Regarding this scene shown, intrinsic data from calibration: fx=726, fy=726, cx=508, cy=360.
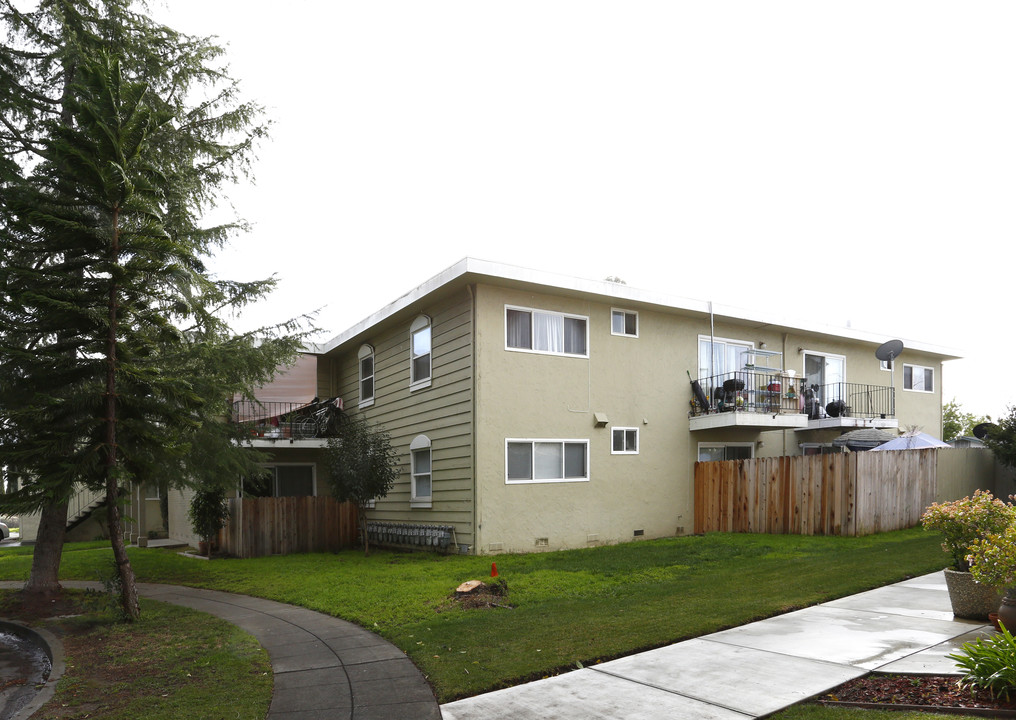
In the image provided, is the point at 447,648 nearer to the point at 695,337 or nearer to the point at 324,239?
the point at 695,337

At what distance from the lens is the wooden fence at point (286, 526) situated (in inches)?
668

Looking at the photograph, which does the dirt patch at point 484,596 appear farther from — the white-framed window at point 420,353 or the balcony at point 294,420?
the balcony at point 294,420

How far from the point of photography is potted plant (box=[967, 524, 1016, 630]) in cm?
638

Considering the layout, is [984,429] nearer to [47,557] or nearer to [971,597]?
[971,597]

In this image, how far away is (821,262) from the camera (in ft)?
80.5

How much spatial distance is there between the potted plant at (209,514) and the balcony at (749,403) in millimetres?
11538

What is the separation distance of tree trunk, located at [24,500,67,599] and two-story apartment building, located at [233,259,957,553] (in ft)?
23.0

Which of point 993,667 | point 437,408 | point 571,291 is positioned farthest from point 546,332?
point 993,667

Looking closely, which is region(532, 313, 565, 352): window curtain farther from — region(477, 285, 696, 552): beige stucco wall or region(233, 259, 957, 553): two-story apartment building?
region(477, 285, 696, 552): beige stucco wall

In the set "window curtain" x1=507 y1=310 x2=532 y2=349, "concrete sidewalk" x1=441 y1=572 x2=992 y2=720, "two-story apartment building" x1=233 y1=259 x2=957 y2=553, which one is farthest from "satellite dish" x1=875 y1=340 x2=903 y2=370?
"concrete sidewalk" x1=441 y1=572 x2=992 y2=720

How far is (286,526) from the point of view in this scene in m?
17.6

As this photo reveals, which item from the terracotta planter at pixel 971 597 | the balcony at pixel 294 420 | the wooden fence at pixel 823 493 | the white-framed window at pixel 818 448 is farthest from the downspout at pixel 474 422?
the white-framed window at pixel 818 448

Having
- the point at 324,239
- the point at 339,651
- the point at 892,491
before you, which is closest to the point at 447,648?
the point at 339,651

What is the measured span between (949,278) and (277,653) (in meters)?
20.0
